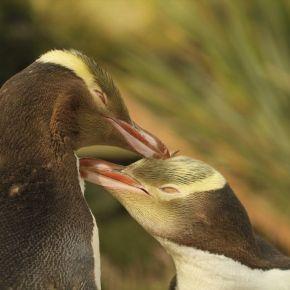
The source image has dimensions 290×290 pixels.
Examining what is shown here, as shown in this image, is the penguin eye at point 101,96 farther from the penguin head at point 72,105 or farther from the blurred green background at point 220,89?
the blurred green background at point 220,89

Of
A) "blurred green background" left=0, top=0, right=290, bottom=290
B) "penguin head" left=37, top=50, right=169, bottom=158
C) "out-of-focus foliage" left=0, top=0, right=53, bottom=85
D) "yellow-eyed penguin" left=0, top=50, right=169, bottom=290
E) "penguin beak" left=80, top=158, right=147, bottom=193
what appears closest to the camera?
"yellow-eyed penguin" left=0, top=50, right=169, bottom=290

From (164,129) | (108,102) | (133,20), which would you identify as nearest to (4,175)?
(108,102)

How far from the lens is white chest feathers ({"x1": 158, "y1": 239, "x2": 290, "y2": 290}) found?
87.4 inches

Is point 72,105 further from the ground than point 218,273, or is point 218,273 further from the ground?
point 72,105

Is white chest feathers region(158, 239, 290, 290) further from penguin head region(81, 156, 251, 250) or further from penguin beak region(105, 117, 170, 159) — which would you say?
penguin beak region(105, 117, 170, 159)

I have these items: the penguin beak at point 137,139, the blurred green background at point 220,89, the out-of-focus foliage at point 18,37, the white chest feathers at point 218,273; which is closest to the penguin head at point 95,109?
the penguin beak at point 137,139

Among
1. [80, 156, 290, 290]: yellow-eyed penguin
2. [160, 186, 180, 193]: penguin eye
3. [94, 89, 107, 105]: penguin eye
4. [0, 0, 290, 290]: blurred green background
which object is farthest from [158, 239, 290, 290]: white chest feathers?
[0, 0, 290, 290]: blurred green background

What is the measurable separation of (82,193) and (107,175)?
0.25 m

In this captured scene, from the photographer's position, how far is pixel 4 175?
177cm

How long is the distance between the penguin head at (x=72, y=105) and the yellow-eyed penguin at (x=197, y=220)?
0.62ft

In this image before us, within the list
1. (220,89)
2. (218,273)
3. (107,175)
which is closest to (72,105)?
(107,175)

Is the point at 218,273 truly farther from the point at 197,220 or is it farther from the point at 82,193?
the point at 82,193

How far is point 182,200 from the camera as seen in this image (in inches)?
87.4

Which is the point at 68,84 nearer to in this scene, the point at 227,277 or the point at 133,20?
the point at 227,277
